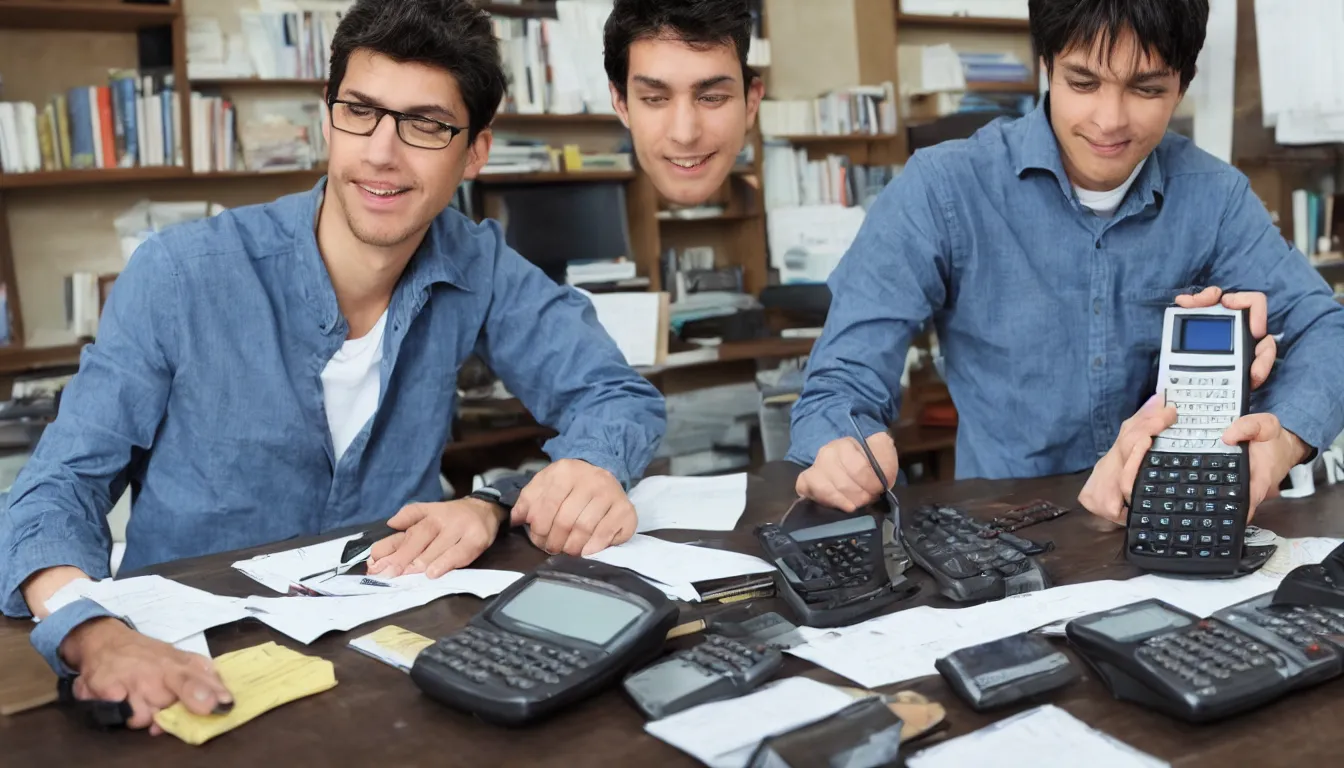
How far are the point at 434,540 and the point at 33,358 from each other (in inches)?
102

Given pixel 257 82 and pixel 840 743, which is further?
pixel 257 82

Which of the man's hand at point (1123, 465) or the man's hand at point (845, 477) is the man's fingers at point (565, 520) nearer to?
the man's hand at point (845, 477)

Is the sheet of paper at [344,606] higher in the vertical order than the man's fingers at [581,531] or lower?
lower

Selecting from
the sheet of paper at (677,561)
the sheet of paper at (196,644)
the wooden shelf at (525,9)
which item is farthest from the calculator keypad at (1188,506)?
the wooden shelf at (525,9)

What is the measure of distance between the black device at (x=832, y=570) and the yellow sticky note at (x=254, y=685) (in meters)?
0.39

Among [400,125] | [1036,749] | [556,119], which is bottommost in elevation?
[1036,749]

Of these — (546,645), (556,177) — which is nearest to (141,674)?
(546,645)

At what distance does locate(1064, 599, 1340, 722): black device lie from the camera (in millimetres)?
744

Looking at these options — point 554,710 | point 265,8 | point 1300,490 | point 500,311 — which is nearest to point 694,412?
point 265,8

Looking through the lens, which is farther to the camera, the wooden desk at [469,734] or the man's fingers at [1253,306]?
the man's fingers at [1253,306]

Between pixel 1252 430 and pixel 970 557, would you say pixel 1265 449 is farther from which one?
pixel 970 557

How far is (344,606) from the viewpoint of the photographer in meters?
1.04

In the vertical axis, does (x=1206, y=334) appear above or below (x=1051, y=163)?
below

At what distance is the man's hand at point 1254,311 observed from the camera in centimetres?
128
